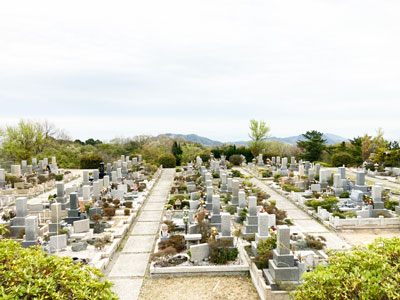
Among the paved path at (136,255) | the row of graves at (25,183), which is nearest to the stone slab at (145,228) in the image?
the paved path at (136,255)

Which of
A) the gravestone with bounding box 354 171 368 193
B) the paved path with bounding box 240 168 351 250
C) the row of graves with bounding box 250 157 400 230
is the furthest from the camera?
the gravestone with bounding box 354 171 368 193

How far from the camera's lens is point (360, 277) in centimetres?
535

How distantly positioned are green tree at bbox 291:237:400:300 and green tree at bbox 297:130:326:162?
40.6m

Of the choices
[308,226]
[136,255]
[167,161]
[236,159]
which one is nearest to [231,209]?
[308,226]

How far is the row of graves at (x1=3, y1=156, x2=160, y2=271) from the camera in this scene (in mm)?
12492

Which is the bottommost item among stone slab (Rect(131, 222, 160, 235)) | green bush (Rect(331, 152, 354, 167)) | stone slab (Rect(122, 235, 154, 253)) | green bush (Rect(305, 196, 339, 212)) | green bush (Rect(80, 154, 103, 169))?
stone slab (Rect(122, 235, 154, 253))

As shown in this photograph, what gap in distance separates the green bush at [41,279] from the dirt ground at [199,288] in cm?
491

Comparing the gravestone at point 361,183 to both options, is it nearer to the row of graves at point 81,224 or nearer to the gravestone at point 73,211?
the row of graves at point 81,224

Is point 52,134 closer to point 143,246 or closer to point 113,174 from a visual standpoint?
point 113,174

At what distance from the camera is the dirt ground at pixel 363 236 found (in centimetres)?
1415

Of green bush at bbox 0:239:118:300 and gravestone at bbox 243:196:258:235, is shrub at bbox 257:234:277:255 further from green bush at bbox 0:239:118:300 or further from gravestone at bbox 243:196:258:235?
green bush at bbox 0:239:118:300

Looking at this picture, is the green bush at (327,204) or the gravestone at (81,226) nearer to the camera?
the gravestone at (81,226)

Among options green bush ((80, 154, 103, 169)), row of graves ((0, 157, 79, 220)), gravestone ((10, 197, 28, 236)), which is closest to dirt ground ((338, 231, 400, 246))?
gravestone ((10, 197, 28, 236))

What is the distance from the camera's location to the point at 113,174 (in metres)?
26.5
